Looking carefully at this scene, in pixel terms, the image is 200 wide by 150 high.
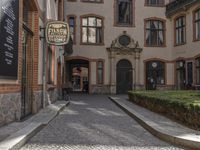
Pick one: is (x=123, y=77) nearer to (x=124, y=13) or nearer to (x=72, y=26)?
(x=124, y=13)

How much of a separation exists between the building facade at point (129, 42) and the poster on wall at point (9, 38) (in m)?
22.9

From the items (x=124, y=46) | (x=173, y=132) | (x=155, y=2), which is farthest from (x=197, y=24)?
(x=173, y=132)

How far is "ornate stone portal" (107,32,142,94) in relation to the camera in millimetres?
33344

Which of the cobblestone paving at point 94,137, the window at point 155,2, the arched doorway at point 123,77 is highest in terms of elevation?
the window at point 155,2

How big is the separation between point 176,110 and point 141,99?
228 inches

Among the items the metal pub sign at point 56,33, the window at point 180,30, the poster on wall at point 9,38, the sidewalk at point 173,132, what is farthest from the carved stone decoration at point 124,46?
the poster on wall at point 9,38

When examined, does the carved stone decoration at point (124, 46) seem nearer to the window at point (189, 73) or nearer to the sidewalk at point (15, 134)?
the window at point (189, 73)

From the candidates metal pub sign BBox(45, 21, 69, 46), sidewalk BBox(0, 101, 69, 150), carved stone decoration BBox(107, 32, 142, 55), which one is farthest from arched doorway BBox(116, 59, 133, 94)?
sidewalk BBox(0, 101, 69, 150)

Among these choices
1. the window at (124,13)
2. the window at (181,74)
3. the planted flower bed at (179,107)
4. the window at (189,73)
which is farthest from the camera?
the window at (124,13)

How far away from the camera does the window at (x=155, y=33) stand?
3453 centimetres

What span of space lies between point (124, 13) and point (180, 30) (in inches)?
213

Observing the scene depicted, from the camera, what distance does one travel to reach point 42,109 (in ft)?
49.2

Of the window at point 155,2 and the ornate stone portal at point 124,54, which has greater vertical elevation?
the window at point 155,2

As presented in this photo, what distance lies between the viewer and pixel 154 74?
113 feet
